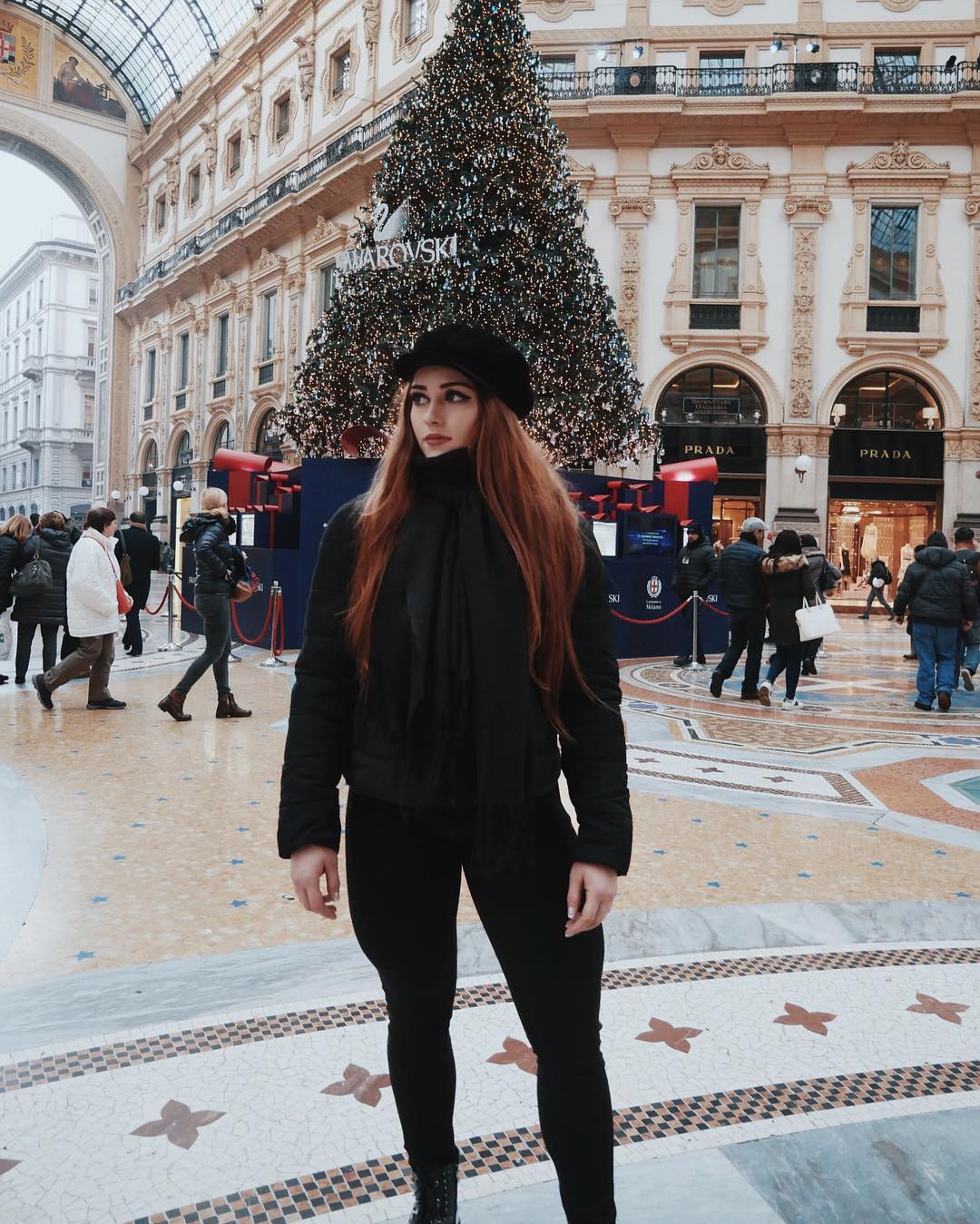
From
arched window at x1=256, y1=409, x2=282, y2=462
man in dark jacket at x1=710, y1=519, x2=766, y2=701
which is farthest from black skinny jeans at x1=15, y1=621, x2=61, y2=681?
arched window at x1=256, y1=409, x2=282, y2=462

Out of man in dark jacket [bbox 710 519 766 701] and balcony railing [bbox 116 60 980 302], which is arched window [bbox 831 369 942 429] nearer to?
balcony railing [bbox 116 60 980 302]

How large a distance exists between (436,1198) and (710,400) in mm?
20396

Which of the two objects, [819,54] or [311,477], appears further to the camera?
[819,54]

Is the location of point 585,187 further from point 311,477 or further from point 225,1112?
point 225,1112

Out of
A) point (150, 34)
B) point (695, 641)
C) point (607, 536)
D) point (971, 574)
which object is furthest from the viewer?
point (150, 34)

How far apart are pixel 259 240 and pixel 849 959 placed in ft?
94.8

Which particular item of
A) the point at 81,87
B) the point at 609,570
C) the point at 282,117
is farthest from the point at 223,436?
the point at 609,570

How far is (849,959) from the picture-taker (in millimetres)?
2947

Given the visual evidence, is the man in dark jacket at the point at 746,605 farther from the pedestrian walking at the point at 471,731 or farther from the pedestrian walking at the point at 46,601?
the pedestrian walking at the point at 471,731

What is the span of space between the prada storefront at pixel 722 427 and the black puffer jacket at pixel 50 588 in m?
14.8

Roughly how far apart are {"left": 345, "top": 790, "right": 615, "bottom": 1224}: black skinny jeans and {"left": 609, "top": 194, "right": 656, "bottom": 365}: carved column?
19.9 meters

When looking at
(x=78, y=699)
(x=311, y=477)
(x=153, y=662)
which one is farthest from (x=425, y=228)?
(x=78, y=699)

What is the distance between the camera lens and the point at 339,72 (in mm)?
25578

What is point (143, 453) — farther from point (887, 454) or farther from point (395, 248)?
point (887, 454)
